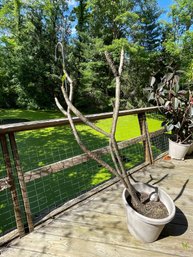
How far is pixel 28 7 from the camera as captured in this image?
11148mm

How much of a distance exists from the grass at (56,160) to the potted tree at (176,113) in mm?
1171

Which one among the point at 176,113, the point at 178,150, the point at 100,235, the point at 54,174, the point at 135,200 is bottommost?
the point at 54,174

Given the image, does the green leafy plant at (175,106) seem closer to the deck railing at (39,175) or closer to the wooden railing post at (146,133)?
the deck railing at (39,175)

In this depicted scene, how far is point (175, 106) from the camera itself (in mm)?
2840

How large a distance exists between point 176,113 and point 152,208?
1937mm

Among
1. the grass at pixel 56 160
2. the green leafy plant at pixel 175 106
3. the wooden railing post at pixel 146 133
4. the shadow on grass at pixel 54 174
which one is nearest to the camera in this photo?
the shadow on grass at pixel 54 174

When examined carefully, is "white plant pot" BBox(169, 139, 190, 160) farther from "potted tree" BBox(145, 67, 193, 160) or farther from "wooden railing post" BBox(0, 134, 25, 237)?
"wooden railing post" BBox(0, 134, 25, 237)

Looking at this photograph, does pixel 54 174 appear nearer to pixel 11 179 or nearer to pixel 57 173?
pixel 57 173

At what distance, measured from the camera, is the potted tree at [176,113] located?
2.91 metres

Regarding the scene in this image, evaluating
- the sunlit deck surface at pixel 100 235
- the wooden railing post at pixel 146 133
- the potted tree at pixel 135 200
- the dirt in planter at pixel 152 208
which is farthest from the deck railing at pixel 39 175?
the dirt in planter at pixel 152 208

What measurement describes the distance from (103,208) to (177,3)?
12.4 m

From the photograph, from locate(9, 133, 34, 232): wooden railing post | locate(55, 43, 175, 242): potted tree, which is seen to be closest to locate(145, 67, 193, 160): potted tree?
locate(55, 43, 175, 242): potted tree

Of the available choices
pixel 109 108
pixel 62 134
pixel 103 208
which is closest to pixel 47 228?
pixel 103 208

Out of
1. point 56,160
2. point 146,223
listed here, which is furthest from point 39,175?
point 56,160
